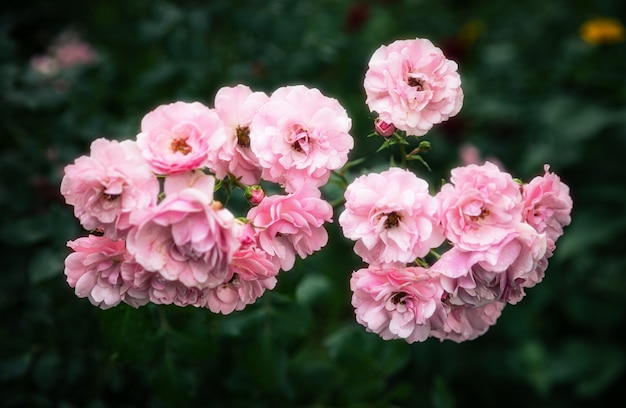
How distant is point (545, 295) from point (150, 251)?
1.85 m

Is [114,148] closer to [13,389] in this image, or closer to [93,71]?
[13,389]

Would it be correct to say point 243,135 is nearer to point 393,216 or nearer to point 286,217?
point 286,217

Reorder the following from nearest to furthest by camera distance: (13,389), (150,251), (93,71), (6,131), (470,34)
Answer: (150,251) < (13,389) < (6,131) < (93,71) < (470,34)

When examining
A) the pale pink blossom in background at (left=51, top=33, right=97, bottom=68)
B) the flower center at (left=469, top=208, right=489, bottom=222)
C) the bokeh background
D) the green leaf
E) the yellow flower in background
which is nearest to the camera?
the flower center at (left=469, top=208, right=489, bottom=222)

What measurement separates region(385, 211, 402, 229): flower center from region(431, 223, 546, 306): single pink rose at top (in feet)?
0.29

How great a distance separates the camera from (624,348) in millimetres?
2463

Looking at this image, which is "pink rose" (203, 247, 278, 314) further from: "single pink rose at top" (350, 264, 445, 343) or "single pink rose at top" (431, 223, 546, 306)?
"single pink rose at top" (431, 223, 546, 306)

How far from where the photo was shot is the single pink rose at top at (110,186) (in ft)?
3.05

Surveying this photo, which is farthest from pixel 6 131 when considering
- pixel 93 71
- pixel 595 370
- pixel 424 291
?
pixel 595 370

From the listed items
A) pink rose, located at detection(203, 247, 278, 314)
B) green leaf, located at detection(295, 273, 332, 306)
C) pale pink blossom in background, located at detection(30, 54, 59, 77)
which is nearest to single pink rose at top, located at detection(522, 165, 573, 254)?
pink rose, located at detection(203, 247, 278, 314)

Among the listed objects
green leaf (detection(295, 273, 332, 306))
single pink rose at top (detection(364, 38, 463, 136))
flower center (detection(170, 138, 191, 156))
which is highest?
single pink rose at top (detection(364, 38, 463, 136))

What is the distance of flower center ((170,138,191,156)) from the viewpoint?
3.16ft

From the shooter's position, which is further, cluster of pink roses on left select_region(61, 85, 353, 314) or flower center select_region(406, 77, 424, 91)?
flower center select_region(406, 77, 424, 91)

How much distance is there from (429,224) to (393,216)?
55mm
